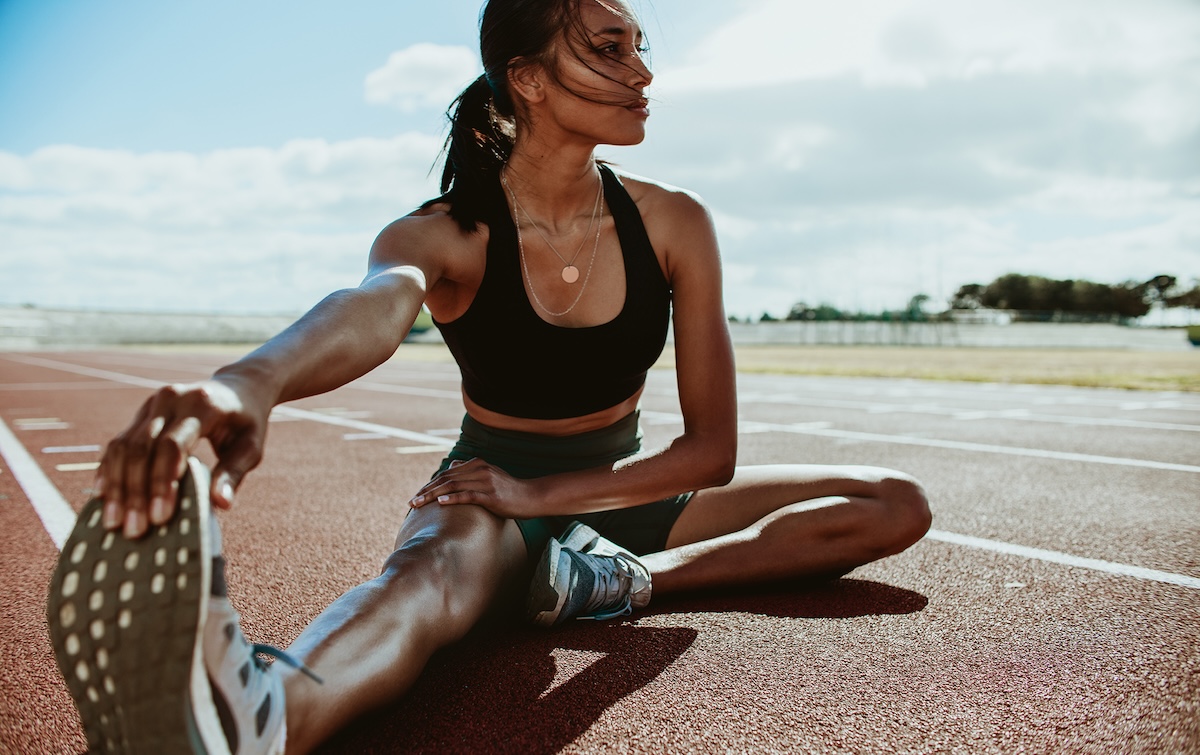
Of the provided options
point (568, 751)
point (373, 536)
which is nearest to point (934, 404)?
point (373, 536)

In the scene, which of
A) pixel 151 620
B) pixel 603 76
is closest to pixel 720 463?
pixel 603 76

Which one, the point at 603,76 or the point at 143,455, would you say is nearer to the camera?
the point at 143,455

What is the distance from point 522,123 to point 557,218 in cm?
27

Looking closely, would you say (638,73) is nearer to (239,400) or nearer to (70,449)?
(239,400)

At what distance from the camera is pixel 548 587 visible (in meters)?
2.14

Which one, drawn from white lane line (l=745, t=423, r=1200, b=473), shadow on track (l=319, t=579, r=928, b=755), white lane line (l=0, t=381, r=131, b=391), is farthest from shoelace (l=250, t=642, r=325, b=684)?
white lane line (l=0, t=381, r=131, b=391)

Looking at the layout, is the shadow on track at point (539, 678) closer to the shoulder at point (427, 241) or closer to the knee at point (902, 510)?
the knee at point (902, 510)

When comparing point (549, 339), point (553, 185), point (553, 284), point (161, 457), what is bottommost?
point (161, 457)

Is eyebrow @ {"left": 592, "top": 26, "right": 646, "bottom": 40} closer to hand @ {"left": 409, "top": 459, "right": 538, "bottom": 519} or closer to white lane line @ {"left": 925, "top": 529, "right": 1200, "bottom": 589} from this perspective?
hand @ {"left": 409, "top": 459, "right": 538, "bottom": 519}

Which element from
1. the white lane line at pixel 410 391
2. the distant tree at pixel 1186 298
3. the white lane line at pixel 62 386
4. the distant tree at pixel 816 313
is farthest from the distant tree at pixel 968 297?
the white lane line at pixel 62 386

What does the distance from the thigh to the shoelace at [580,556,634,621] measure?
33 centimetres

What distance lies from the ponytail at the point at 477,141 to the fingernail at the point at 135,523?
4.54 ft

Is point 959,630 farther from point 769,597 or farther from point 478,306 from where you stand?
point 478,306

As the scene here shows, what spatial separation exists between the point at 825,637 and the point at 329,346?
1.41m
